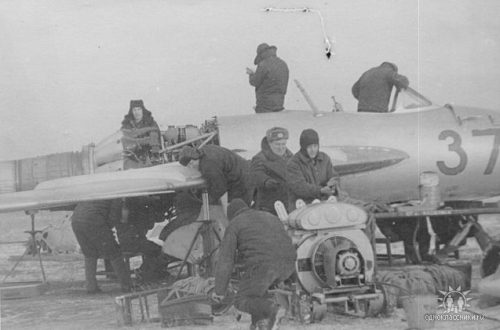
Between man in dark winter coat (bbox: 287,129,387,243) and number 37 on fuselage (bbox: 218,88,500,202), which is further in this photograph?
number 37 on fuselage (bbox: 218,88,500,202)

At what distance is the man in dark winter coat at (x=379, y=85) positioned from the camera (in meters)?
10.2

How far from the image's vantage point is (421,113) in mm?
9930

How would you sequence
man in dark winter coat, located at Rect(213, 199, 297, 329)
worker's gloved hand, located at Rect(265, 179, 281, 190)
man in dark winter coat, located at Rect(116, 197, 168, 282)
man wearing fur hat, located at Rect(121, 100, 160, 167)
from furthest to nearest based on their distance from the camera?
man wearing fur hat, located at Rect(121, 100, 160, 167)
man in dark winter coat, located at Rect(116, 197, 168, 282)
worker's gloved hand, located at Rect(265, 179, 281, 190)
man in dark winter coat, located at Rect(213, 199, 297, 329)

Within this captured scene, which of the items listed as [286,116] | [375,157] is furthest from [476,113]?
[286,116]

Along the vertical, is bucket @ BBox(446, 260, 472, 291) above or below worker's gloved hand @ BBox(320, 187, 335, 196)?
below

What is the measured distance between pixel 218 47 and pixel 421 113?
303cm

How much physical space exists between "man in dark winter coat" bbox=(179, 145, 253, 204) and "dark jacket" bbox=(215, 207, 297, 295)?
274cm

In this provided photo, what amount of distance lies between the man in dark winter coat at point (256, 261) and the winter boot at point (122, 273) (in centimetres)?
415

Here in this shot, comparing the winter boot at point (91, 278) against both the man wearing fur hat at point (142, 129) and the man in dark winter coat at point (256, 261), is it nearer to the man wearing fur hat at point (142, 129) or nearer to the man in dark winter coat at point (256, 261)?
the man wearing fur hat at point (142, 129)

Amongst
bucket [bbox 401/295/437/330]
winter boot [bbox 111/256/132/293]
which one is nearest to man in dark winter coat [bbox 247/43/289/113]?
winter boot [bbox 111/256/132/293]

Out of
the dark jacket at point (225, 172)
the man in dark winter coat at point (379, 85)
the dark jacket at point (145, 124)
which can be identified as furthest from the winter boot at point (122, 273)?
the man in dark winter coat at point (379, 85)

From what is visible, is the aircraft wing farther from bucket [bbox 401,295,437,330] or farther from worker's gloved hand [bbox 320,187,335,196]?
bucket [bbox 401,295,437,330]

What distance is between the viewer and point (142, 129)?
34.6ft

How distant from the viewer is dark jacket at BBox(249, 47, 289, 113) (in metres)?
10.1
